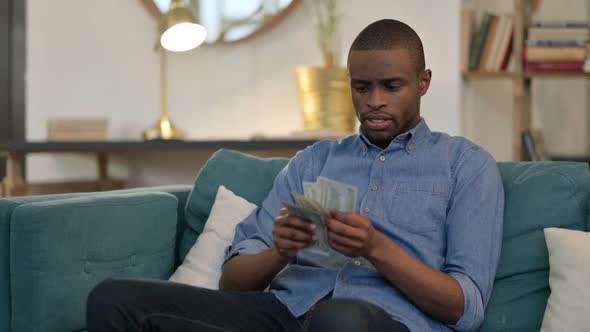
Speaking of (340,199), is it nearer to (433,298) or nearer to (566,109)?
(433,298)

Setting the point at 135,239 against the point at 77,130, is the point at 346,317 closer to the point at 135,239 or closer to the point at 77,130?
the point at 135,239

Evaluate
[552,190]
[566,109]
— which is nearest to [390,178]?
[552,190]

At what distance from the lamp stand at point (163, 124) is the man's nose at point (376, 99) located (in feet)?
7.35

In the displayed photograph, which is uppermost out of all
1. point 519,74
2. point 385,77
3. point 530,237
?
point 519,74

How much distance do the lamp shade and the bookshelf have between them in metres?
1.22

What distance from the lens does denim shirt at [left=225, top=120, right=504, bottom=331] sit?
1.59m

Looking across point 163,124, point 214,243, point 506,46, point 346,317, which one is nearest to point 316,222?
point 346,317

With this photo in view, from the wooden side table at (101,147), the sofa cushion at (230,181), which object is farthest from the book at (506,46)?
the sofa cushion at (230,181)

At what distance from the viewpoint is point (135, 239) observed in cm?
210

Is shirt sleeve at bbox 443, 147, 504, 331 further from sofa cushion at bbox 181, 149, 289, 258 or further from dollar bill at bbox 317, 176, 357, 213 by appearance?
sofa cushion at bbox 181, 149, 289, 258

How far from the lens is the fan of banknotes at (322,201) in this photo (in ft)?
4.68

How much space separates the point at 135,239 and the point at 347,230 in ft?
2.68

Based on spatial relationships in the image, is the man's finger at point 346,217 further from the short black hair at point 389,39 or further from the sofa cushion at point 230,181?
the sofa cushion at point 230,181

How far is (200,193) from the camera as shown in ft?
7.51
